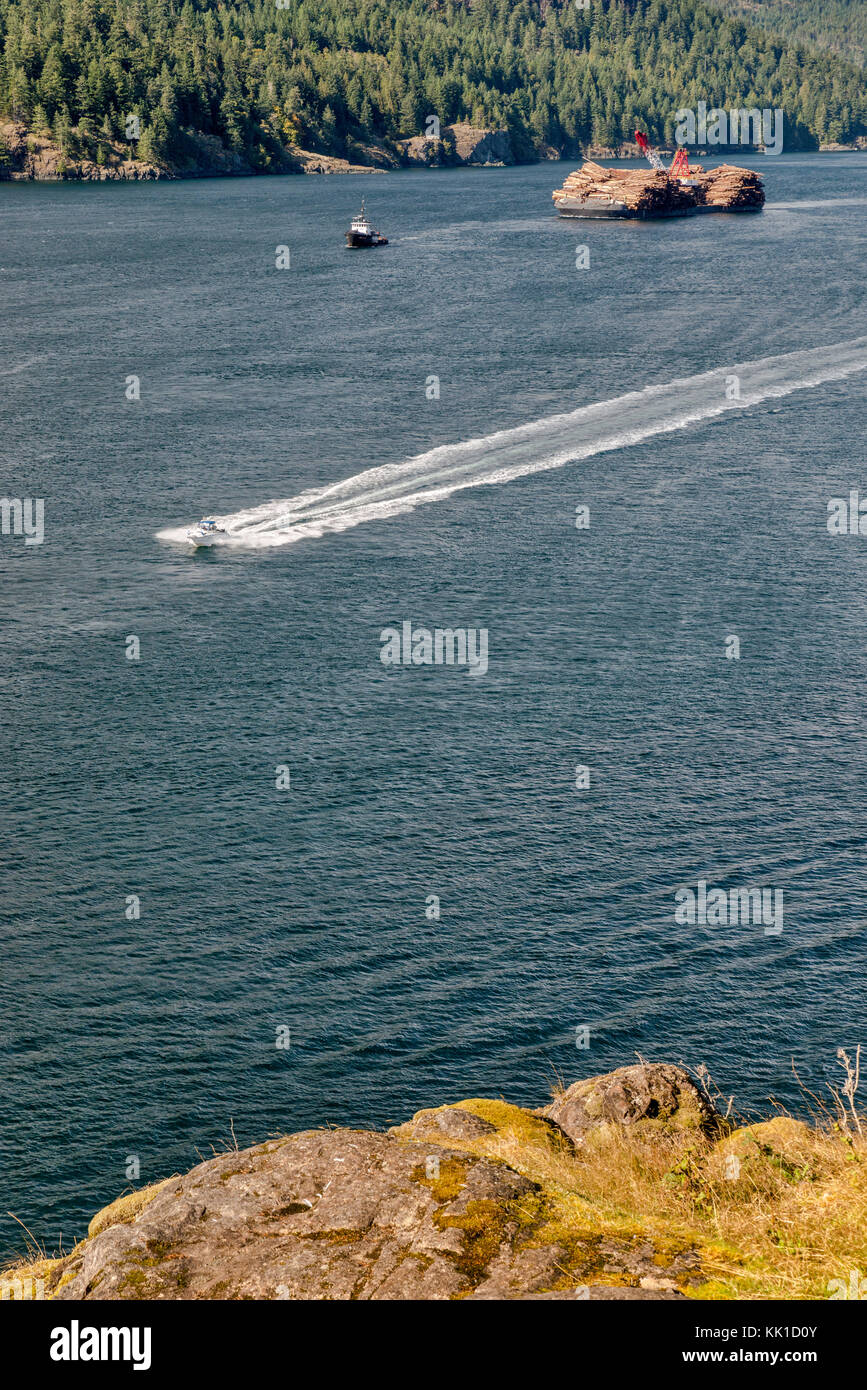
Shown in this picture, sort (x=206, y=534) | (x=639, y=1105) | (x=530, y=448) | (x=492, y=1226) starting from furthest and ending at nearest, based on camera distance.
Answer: (x=530, y=448) → (x=206, y=534) → (x=639, y=1105) → (x=492, y=1226)

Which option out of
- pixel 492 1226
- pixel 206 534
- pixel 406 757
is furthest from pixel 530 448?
pixel 492 1226

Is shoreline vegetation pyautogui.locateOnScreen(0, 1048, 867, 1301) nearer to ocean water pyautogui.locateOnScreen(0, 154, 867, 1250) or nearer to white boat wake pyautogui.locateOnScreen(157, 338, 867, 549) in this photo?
ocean water pyautogui.locateOnScreen(0, 154, 867, 1250)

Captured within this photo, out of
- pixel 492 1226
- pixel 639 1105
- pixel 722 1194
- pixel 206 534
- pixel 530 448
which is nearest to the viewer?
pixel 492 1226

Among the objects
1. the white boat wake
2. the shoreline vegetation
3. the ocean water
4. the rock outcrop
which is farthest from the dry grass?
the white boat wake

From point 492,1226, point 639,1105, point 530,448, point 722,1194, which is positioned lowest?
point 639,1105

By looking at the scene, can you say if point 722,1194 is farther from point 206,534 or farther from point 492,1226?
point 206,534

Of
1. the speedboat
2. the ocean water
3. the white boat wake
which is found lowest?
the ocean water

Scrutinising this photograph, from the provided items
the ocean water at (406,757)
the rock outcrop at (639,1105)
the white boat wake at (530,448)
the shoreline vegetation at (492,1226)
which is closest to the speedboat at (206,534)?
the white boat wake at (530,448)
